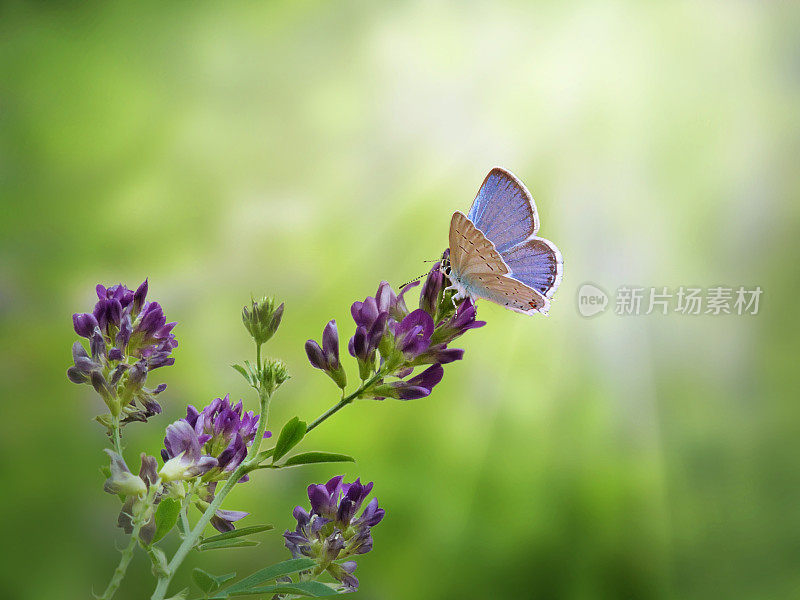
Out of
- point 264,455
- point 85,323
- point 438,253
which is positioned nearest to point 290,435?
point 264,455

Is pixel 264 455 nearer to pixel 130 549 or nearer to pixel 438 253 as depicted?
pixel 130 549

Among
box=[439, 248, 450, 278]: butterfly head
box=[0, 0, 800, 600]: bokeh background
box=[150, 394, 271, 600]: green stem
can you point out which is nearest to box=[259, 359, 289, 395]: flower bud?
box=[150, 394, 271, 600]: green stem

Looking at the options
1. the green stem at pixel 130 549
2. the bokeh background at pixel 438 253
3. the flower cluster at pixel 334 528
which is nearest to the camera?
the green stem at pixel 130 549

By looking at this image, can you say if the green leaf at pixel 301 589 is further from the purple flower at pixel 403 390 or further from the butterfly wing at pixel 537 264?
the butterfly wing at pixel 537 264

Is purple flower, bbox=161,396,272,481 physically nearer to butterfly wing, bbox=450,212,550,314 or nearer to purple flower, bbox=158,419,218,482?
purple flower, bbox=158,419,218,482

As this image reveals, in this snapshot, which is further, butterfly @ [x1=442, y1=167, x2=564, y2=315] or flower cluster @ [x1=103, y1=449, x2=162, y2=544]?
butterfly @ [x1=442, y1=167, x2=564, y2=315]

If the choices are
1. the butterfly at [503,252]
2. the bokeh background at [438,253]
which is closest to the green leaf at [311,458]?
the butterfly at [503,252]
